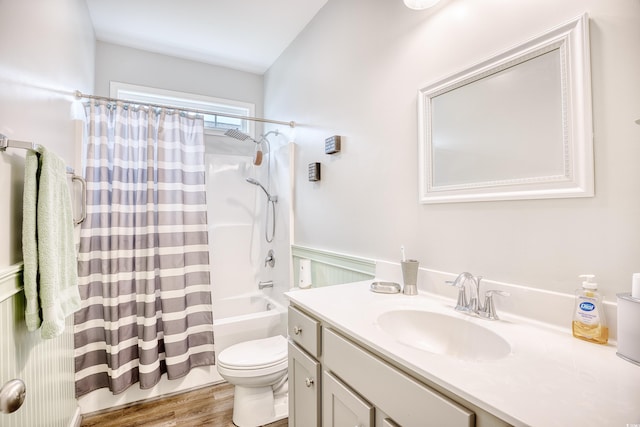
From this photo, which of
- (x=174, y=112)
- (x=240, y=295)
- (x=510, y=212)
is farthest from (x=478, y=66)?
(x=240, y=295)

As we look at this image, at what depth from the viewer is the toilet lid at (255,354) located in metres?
1.70

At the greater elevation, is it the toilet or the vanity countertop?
the vanity countertop

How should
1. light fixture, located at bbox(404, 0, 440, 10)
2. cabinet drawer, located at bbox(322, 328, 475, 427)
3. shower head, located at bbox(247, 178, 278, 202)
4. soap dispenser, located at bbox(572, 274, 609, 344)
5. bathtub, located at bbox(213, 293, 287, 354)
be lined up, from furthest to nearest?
shower head, located at bbox(247, 178, 278, 202)
bathtub, located at bbox(213, 293, 287, 354)
light fixture, located at bbox(404, 0, 440, 10)
soap dispenser, located at bbox(572, 274, 609, 344)
cabinet drawer, located at bbox(322, 328, 475, 427)

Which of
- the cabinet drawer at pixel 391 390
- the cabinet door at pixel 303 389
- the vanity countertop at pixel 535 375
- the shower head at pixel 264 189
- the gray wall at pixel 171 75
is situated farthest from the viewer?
the shower head at pixel 264 189

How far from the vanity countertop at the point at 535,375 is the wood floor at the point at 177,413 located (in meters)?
1.41

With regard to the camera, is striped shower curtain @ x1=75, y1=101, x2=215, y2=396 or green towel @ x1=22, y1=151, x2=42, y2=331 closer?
green towel @ x1=22, y1=151, x2=42, y2=331

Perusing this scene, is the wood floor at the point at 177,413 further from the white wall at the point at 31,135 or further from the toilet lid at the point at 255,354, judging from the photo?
the toilet lid at the point at 255,354

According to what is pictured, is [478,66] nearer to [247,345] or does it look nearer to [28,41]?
[28,41]

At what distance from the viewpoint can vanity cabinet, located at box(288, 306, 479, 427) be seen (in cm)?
66

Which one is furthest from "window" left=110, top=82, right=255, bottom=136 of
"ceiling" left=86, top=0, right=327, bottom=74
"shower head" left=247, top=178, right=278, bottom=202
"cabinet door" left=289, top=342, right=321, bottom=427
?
"cabinet door" left=289, top=342, right=321, bottom=427

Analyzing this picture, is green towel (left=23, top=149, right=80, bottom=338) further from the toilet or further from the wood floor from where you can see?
the wood floor

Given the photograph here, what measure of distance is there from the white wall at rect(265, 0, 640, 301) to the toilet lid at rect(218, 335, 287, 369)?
0.72 meters

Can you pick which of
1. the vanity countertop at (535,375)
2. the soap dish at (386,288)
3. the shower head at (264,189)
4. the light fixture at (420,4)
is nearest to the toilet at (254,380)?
the soap dish at (386,288)

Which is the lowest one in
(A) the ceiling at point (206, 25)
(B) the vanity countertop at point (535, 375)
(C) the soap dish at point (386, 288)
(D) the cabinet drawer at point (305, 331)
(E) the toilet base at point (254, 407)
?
(E) the toilet base at point (254, 407)
